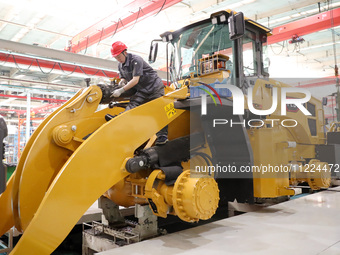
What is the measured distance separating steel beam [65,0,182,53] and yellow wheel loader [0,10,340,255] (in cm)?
168

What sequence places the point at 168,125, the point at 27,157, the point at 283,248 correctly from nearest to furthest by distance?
the point at 283,248 < the point at 27,157 < the point at 168,125

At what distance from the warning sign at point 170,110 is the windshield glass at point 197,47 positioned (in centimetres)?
83

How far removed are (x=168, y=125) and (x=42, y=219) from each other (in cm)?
184

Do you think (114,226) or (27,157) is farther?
(114,226)

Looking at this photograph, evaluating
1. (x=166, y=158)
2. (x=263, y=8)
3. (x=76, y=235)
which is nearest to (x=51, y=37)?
(x=263, y=8)

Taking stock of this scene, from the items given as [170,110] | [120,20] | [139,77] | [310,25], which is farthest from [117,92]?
[310,25]

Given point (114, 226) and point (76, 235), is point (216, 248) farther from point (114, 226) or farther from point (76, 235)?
point (76, 235)

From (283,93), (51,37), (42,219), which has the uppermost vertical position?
(51,37)

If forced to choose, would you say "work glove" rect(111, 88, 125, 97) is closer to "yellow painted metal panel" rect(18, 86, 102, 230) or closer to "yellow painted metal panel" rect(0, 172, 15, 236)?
"yellow painted metal panel" rect(18, 86, 102, 230)

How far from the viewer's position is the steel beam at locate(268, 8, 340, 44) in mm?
7383

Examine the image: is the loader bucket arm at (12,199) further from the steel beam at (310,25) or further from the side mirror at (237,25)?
the steel beam at (310,25)

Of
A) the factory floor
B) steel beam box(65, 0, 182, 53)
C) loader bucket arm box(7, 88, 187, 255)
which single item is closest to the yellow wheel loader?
loader bucket arm box(7, 88, 187, 255)

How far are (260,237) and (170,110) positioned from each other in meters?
1.66

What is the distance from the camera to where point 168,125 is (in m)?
3.82
